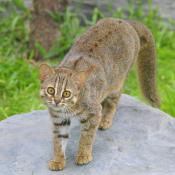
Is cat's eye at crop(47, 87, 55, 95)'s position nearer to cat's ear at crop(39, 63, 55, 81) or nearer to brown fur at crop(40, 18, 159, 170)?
brown fur at crop(40, 18, 159, 170)

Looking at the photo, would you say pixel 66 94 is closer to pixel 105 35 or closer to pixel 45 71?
pixel 45 71

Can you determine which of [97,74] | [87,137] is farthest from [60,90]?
[97,74]

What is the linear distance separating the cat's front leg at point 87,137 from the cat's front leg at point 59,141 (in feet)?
0.37

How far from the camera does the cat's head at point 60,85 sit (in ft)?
12.8

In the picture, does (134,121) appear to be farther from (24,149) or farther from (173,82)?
(173,82)

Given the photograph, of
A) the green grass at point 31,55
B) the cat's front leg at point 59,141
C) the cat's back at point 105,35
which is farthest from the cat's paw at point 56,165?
the green grass at point 31,55

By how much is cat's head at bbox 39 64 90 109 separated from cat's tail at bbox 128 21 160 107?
4.82 feet

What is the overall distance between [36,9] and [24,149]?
358 cm

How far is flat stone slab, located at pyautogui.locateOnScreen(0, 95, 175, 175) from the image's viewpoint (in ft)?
14.1

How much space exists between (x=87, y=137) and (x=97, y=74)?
544mm

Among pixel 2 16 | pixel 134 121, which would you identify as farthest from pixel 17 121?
pixel 2 16

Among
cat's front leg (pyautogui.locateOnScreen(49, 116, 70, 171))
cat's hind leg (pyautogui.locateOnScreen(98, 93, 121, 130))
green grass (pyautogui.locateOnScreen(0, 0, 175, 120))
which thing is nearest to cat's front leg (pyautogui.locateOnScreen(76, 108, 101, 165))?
cat's front leg (pyautogui.locateOnScreen(49, 116, 70, 171))

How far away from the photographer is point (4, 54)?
788 cm

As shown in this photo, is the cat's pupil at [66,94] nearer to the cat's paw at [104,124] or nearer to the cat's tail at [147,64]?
the cat's paw at [104,124]
